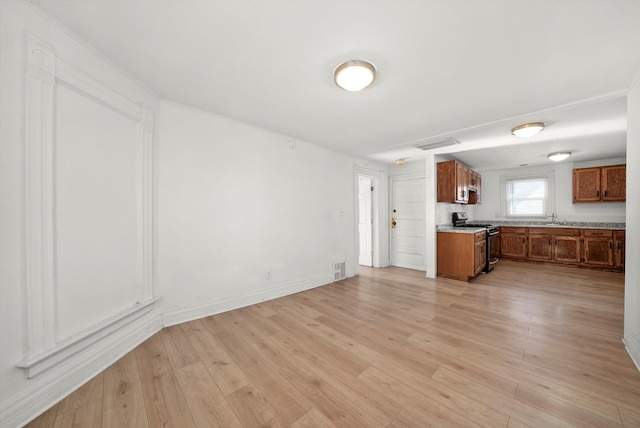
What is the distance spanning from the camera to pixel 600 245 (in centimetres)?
495

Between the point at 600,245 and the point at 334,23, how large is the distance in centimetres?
717

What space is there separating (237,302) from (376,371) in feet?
6.49

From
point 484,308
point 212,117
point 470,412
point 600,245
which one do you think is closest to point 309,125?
point 212,117

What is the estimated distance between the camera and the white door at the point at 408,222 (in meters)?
5.29

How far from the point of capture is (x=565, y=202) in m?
5.71

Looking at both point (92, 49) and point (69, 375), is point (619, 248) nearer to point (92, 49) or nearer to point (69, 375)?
point (69, 375)

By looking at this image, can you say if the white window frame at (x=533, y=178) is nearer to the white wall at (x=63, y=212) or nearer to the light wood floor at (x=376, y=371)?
the light wood floor at (x=376, y=371)

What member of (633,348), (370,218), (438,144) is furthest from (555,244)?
(633,348)

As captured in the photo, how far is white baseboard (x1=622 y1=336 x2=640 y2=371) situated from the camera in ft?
6.18

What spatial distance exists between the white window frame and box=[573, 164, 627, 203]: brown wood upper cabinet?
0.41 m

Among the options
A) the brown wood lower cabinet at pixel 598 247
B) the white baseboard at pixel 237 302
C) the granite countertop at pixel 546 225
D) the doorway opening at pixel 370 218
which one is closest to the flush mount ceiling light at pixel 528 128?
the granite countertop at pixel 546 225

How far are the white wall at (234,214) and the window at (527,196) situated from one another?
5.44 m

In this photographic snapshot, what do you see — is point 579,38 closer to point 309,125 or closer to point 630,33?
point 630,33

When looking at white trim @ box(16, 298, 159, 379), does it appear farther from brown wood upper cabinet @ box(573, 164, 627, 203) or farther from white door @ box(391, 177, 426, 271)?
brown wood upper cabinet @ box(573, 164, 627, 203)
